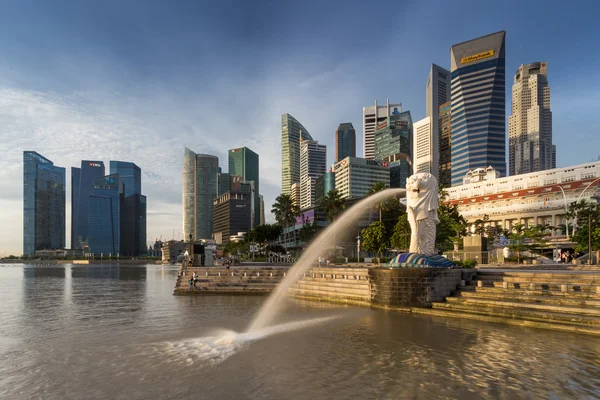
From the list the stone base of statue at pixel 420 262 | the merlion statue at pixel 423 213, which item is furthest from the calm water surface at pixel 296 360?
the merlion statue at pixel 423 213

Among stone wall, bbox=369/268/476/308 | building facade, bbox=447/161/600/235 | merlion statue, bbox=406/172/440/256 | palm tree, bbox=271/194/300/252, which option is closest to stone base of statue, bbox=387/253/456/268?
stone wall, bbox=369/268/476/308

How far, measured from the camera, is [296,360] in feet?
49.5

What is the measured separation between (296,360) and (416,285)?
13.5 meters

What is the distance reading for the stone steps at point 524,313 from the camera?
18531 millimetres

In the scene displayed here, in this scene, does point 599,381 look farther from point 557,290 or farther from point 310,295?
point 310,295

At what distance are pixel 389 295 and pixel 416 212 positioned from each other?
23.9 ft

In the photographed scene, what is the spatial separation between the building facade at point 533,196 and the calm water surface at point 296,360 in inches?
Answer: 3708

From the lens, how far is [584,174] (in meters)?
109

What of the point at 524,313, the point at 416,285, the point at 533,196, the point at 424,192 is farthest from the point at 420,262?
the point at 533,196

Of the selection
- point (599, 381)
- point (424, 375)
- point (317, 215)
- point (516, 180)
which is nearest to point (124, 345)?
point (424, 375)

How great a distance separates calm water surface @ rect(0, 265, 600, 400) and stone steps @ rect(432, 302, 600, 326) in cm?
125

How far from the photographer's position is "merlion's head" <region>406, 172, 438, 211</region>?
97.5 ft

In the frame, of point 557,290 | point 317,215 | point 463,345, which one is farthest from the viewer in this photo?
point 317,215

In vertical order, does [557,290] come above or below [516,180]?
below
